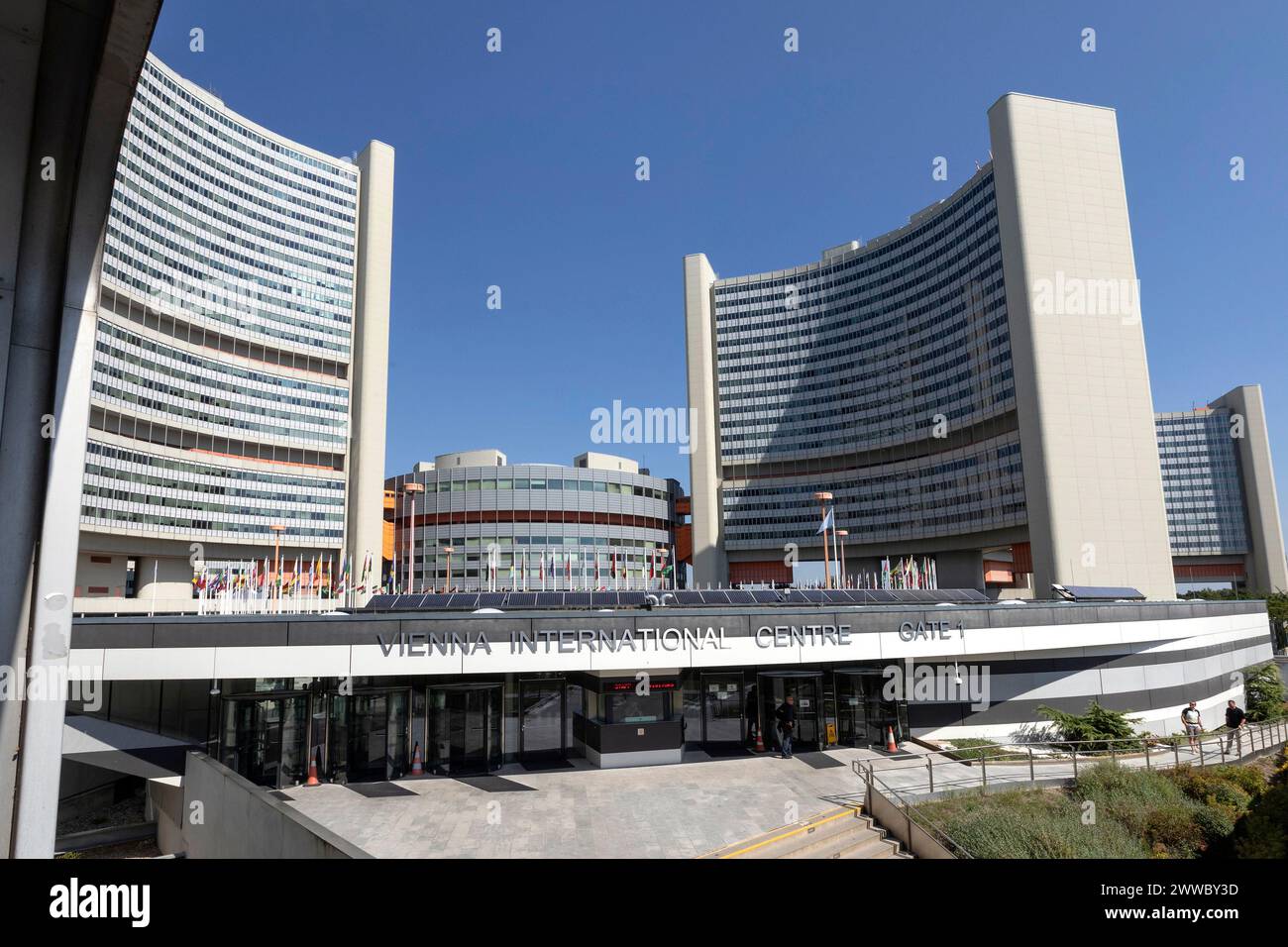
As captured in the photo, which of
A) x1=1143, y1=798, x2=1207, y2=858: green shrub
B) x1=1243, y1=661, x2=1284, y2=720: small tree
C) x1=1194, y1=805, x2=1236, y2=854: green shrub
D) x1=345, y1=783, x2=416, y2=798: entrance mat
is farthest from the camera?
x1=1243, y1=661, x2=1284, y2=720: small tree

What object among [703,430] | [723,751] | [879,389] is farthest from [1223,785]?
[703,430]

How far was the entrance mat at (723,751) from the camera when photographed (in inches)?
907

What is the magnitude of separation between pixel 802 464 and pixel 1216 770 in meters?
86.8

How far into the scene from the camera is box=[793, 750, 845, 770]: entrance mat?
21438mm

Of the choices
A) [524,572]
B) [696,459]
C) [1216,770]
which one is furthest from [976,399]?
[1216,770]

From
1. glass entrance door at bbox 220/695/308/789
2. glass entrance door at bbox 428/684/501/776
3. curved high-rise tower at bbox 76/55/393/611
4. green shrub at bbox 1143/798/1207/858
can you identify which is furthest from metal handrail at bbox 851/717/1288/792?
curved high-rise tower at bbox 76/55/393/611

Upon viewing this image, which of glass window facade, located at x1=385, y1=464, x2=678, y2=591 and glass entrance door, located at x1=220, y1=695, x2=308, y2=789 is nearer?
glass entrance door, located at x1=220, y1=695, x2=308, y2=789

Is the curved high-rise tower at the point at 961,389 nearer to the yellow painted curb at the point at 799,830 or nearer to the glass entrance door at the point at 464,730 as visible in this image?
the yellow painted curb at the point at 799,830

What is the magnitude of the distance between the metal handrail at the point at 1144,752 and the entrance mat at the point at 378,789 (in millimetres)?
11909

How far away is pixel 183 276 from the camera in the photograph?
242ft

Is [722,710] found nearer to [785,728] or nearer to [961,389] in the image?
[785,728]

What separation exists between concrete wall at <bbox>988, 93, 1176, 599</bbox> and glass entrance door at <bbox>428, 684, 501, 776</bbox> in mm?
60229

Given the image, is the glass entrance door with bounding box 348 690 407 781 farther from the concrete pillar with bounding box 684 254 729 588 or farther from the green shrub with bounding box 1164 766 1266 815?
the concrete pillar with bounding box 684 254 729 588
